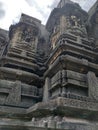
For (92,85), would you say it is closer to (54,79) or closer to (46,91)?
(54,79)

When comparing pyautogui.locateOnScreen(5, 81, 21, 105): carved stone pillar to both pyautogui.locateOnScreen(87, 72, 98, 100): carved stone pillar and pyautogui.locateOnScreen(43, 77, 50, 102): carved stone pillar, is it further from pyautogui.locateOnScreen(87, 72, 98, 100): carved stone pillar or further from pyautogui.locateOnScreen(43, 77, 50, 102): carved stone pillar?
pyautogui.locateOnScreen(87, 72, 98, 100): carved stone pillar

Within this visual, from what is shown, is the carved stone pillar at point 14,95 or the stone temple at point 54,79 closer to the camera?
the stone temple at point 54,79

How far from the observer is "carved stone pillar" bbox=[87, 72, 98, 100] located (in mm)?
6733

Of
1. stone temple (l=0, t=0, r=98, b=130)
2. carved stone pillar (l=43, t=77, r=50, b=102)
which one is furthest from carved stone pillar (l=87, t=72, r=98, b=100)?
carved stone pillar (l=43, t=77, r=50, b=102)

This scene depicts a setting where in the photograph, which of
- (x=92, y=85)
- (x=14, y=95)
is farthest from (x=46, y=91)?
(x=92, y=85)

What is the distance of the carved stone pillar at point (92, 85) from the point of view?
22.1 ft

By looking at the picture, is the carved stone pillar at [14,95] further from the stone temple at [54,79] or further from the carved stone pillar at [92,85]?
the carved stone pillar at [92,85]

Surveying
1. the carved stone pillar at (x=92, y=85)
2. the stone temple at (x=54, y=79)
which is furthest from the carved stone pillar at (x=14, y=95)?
the carved stone pillar at (x=92, y=85)

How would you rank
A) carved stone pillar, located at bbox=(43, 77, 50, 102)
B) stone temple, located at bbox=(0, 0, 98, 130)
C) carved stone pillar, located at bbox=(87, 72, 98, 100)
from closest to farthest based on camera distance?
stone temple, located at bbox=(0, 0, 98, 130) → carved stone pillar, located at bbox=(87, 72, 98, 100) → carved stone pillar, located at bbox=(43, 77, 50, 102)

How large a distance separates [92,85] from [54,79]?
200 cm

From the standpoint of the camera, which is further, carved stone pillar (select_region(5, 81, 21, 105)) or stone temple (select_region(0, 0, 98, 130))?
carved stone pillar (select_region(5, 81, 21, 105))

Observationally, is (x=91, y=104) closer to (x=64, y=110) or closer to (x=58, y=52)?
(x=64, y=110)

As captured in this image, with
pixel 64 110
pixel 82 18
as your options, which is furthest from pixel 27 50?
pixel 64 110

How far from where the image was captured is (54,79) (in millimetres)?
7840
